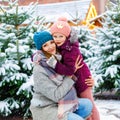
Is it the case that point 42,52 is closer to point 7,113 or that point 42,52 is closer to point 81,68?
point 81,68

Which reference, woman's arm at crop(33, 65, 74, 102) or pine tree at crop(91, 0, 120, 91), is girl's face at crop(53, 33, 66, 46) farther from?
pine tree at crop(91, 0, 120, 91)

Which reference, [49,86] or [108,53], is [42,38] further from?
[108,53]

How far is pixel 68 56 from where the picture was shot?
314 cm

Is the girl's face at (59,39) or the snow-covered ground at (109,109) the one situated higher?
the girl's face at (59,39)

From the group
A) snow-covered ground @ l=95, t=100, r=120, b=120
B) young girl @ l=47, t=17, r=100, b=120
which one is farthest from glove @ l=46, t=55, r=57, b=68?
snow-covered ground @ l=95, t=100, r=120, b=120

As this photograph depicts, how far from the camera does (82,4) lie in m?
20.1

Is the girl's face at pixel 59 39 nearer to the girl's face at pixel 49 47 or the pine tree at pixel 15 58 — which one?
the girl's face at pixel 49 47

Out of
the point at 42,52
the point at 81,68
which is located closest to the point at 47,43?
the point at 42,52

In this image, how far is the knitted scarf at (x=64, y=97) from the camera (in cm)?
309

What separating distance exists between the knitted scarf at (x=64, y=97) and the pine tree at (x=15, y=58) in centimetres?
240

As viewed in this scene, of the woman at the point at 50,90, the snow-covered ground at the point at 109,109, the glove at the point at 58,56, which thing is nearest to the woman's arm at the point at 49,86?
the woman at the point at 50,90

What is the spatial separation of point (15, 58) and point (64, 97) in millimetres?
2934

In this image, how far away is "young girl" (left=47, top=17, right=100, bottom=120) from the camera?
3.11 metres

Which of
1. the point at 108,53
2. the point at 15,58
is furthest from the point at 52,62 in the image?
the point at 108,53
